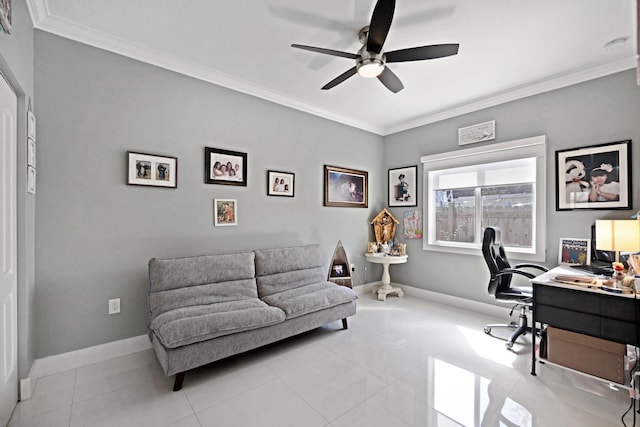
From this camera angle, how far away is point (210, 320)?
84.9 inches

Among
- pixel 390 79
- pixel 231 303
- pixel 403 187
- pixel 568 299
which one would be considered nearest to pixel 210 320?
pixel 231 303

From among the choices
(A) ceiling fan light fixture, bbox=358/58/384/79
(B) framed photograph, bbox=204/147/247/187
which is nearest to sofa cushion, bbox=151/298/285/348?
(B) framed photograph, bbox=204/147/247/187

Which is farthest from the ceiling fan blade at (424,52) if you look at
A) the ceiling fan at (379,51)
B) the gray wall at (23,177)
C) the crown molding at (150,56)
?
the gray wall at (23,177)

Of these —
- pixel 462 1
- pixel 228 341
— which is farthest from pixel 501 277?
pixel 228 341

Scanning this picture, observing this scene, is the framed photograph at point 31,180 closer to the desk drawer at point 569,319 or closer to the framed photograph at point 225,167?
the framed photograph at point 225,167

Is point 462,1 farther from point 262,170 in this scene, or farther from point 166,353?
point 166,353

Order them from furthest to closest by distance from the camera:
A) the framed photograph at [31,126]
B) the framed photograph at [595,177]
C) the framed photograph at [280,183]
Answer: the framed photograph at [280,183] → the framed photograph at [595,177] → the framed photograph at [31,126]

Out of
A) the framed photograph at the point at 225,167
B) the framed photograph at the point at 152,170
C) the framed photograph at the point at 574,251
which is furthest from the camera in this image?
the framed photograph at the point at 225,167

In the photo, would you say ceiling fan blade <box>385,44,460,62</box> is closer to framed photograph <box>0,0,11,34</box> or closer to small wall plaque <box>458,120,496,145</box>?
small wall plaque <box>458,120,496,145</box>

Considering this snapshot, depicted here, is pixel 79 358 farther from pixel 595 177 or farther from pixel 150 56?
pixel 595 177

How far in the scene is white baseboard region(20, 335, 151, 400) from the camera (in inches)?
80.4

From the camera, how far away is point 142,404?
1.87 meters

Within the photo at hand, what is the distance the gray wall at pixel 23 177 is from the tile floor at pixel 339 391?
0.43m

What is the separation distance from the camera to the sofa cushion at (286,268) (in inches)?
119
